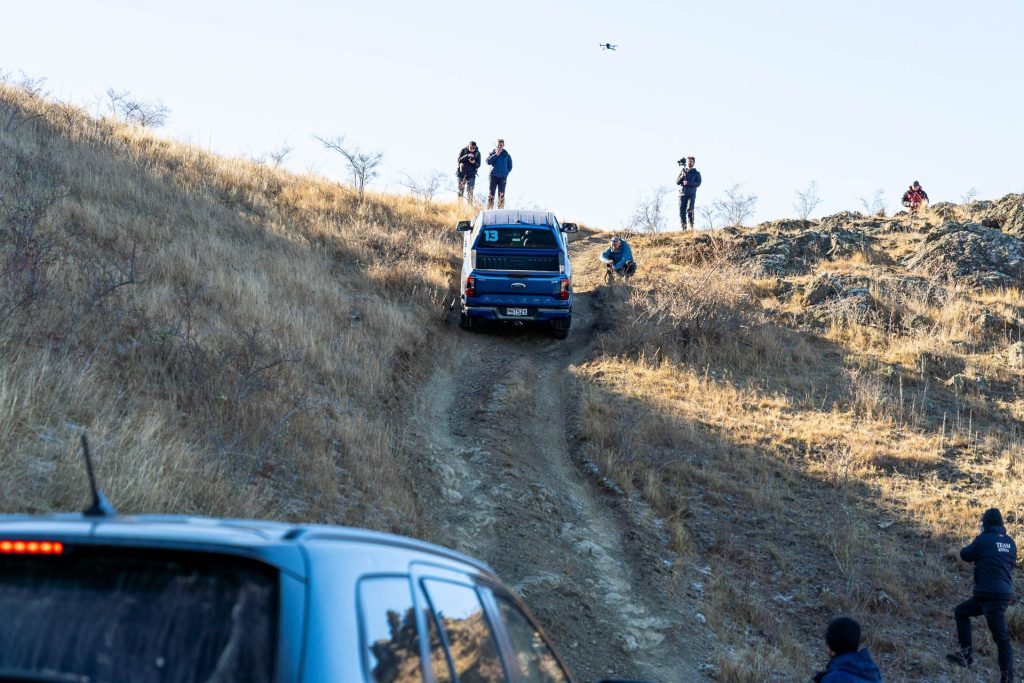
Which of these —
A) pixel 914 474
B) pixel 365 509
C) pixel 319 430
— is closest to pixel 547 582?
pixel 365 509

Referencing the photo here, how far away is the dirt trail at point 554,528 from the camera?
27.3ft

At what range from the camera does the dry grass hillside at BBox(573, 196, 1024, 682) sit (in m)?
9.48

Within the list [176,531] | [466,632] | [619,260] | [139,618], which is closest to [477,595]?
[466,632]

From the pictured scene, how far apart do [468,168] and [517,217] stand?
9.95 m

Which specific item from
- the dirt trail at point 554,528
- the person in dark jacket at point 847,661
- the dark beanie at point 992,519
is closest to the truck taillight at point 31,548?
the person in dark jacket at point 847,661

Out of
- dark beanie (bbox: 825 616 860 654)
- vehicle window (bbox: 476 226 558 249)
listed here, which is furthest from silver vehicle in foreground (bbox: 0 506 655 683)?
vehicle window (bbox: 476 226 558 249)

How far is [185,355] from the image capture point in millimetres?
9367

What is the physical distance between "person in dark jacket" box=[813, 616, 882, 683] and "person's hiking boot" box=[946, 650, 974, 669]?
154 inches

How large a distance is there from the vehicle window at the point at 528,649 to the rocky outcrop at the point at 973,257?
19.5 m

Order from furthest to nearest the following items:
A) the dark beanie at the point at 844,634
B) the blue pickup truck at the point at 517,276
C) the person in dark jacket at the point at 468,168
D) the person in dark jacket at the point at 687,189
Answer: the person in dark jacket at the point at 468,168
the person in dark jacket at the point at 687,189
the blue pickup truck at the point at 517,276
the dark beanie at the point at 844,634

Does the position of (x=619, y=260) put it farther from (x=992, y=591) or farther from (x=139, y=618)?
(x=139, y=618)

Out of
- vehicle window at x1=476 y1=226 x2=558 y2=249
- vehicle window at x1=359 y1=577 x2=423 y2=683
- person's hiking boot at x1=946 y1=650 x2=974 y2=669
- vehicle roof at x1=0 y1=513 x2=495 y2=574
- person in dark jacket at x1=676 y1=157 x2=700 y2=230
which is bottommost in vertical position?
person's hiking boot at x1=946 y1=650 x2=974 y2=669

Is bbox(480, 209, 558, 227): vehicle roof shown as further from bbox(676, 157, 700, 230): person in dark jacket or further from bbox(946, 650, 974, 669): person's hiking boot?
bbox(946, 650, 974, 669): person's hiking boot

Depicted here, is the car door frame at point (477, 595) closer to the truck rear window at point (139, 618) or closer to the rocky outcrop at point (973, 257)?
the truck rear window at point (139, 618)
